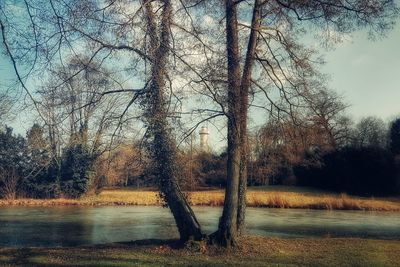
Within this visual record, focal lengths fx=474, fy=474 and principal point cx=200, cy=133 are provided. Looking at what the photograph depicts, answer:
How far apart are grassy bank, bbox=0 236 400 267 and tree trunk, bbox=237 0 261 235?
35.8 inches

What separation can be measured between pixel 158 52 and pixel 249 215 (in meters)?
15.5

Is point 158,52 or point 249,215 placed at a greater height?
point 158,52

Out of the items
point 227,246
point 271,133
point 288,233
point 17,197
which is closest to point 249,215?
point 288,233

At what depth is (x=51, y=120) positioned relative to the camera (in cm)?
914

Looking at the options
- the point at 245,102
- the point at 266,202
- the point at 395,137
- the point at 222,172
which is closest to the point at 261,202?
the point at 266,202

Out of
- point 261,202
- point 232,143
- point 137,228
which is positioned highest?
point 232,143

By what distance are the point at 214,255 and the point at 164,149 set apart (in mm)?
2988

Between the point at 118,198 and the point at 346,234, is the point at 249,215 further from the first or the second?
the point at 118,198

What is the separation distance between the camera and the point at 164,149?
12234mm

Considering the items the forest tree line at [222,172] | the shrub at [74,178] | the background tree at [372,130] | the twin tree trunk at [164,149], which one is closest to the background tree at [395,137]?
the forest tree line at [222,172]

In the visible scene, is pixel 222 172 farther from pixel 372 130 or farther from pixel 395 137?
pixel 372 130

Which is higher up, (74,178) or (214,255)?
(74,178)

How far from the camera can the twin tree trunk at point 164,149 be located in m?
11.4

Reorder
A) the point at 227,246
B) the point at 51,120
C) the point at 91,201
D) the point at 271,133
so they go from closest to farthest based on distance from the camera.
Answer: the point at 51,120 < the point at 227,246 < the point at 271,133 < the point at 91,201
